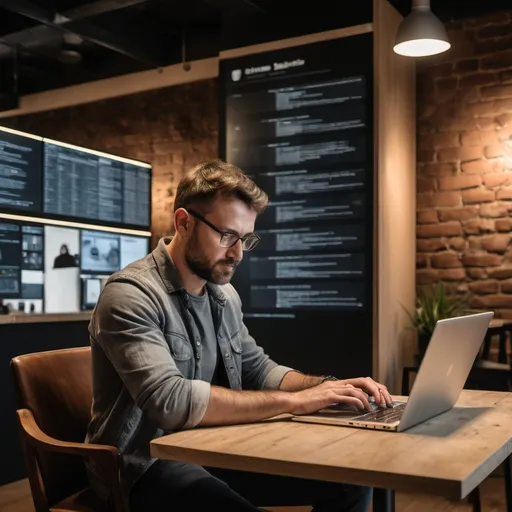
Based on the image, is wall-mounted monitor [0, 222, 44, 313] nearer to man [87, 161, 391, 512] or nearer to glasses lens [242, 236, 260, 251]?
man [87, 161, 391, 512]

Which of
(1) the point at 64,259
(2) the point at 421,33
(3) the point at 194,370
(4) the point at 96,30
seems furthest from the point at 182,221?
(4) the point at 96,30

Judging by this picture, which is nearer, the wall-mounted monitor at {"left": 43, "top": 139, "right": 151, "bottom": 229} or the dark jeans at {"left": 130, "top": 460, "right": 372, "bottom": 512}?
the dark jeans at {"left": 130, "top": 460, "right": 372, "bottom": 512}

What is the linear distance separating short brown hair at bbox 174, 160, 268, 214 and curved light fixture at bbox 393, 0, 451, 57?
211cm

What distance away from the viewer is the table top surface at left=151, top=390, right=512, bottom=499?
3.73ft

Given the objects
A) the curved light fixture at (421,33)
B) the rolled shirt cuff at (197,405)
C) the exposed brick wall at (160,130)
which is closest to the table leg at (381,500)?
the rolled shirt cuff at (197,405)

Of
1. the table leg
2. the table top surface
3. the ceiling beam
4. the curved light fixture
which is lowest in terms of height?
the table leg

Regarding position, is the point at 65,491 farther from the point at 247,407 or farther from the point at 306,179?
the point at 306,179

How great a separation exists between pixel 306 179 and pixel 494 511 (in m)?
2.08

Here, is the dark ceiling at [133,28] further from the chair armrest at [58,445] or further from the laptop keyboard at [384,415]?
the chair armrest at [58,445]

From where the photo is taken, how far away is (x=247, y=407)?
1.53 meters

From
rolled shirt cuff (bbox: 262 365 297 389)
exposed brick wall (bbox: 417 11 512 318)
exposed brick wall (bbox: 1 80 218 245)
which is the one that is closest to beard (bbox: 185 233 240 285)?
rolled shirt cuff (bbox: 262 365 297 389)

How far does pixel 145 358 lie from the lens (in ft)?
5.06

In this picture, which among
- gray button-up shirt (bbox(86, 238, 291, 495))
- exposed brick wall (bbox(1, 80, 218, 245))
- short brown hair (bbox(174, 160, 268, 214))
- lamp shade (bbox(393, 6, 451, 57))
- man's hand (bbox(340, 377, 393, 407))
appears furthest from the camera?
exposed brick wall (bbox(1, 80, 218, 245))

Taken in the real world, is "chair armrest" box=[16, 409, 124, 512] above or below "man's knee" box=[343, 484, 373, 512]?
above
